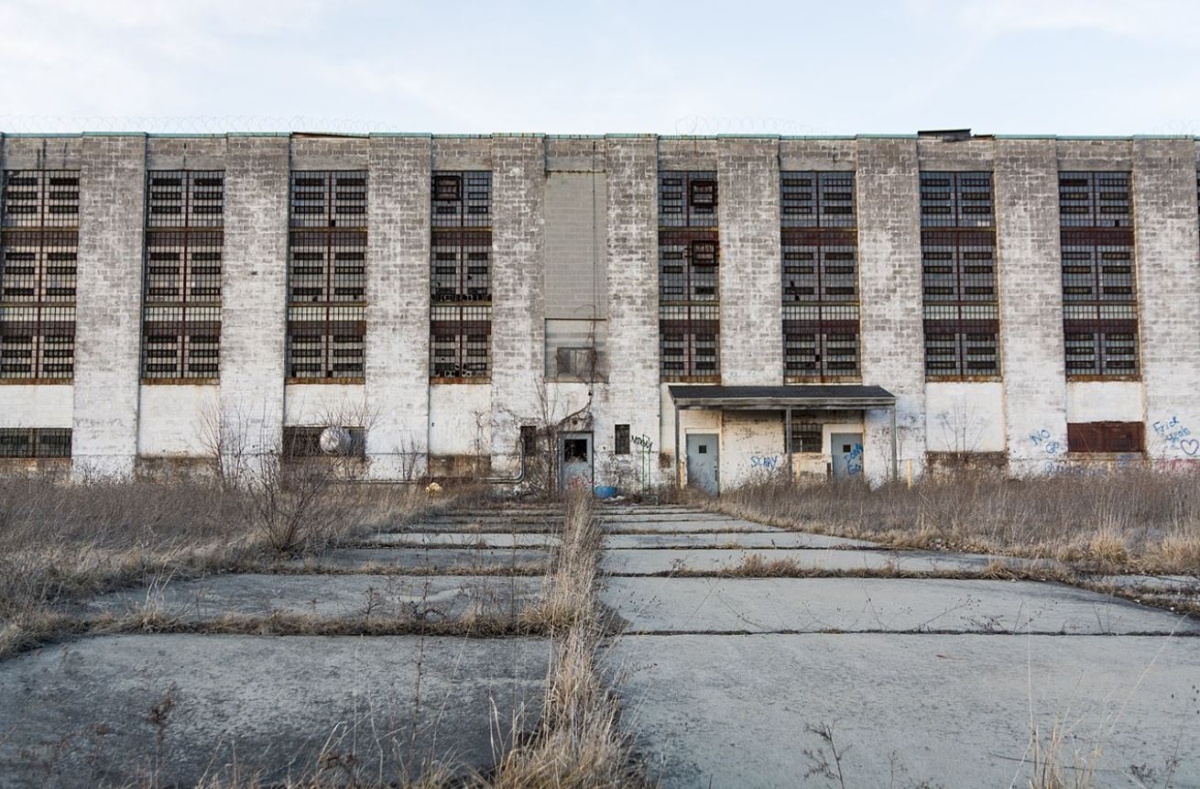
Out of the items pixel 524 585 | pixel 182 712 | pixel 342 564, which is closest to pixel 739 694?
pixel 182 712

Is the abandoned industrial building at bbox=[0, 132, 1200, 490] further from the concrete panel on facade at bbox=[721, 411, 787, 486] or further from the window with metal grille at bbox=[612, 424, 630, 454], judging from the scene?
the window with metal grille at bbox=[612, 424, 630, 454]

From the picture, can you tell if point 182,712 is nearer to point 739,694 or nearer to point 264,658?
point 264,658

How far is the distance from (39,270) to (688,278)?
938 inches

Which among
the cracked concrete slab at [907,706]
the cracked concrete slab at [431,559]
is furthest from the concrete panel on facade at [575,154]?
the cracked concrete slab at [907,706]

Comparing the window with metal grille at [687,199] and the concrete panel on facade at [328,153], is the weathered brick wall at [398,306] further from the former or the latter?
the window with metal grille at [687,199]

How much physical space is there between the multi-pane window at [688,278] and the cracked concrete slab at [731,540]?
19.1m

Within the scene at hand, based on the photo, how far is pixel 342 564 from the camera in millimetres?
7730

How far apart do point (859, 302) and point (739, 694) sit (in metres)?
30.3

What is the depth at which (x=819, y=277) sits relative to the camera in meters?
32.1

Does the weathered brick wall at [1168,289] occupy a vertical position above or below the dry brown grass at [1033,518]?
above

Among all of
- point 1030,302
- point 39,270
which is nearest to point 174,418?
point 39,270

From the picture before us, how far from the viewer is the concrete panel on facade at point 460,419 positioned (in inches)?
1219

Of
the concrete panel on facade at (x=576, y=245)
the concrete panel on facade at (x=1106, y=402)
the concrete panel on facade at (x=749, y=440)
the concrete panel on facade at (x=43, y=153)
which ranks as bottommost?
the concrete panel on facade at (x=749, y=440)

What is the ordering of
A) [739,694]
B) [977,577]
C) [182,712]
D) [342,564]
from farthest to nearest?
[342,564], [977,577], [739,694], [182,712]
